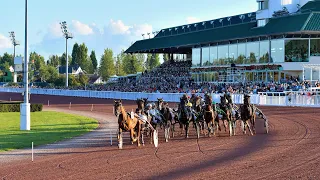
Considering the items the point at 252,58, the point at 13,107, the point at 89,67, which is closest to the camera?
the point at 13,107

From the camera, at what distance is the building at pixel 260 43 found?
49.9 metres

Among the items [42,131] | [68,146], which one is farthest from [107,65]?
[68,146]

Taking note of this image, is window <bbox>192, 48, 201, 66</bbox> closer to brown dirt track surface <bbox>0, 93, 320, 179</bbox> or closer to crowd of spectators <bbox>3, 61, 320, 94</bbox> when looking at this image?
crowd of spectators <bbox>3, 61, 320, 94</bbox>

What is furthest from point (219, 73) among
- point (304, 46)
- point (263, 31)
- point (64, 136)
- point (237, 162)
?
point (237, 162)

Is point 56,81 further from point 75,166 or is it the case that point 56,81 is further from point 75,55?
point 75,166

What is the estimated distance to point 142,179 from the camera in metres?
11.0

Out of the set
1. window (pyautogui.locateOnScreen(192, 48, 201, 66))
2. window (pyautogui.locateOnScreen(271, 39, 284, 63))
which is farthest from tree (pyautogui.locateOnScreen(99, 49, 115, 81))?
window (pyautogui.locateOnScreen(271, 39, 284, 63))

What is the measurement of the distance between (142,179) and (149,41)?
66.8m

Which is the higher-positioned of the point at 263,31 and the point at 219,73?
the point at 263,31

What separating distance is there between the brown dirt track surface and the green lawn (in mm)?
2595

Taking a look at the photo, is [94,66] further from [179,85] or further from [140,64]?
[179,85]

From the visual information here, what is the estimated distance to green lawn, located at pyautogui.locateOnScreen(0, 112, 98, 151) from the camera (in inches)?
709

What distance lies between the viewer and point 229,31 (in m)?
59.9

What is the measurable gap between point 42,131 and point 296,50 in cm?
3485
